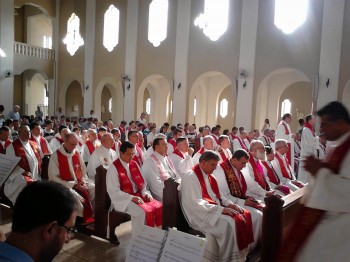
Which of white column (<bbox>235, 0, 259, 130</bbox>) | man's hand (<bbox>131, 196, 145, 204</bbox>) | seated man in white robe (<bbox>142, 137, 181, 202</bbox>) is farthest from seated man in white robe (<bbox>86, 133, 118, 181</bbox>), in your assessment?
white column (<bbox>235, 0, 259, 130</bbox>)

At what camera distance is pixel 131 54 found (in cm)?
1714

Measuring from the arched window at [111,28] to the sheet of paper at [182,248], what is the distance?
16207 mm

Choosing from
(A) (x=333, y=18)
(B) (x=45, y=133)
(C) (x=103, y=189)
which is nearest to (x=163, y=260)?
(C) (x=103, y=189)

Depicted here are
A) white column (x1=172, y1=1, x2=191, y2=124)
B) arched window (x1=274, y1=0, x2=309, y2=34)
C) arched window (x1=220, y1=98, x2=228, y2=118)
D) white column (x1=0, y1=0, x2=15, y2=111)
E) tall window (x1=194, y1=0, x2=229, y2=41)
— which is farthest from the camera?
arched window (x1=220, y1=98, x2=228, y2=118)

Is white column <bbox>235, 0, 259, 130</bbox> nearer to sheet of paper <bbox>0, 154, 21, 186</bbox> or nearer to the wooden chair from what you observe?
the wooden chair

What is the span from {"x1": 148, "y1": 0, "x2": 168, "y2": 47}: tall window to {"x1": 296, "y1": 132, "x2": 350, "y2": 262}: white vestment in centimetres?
1429

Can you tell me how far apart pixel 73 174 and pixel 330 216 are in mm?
4284

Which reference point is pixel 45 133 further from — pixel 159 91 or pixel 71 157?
pixel 159 91

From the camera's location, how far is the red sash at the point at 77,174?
5496 millimetres

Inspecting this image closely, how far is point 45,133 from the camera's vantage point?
433 inches

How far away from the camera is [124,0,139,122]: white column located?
16.8 meters

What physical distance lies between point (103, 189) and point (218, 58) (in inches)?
413

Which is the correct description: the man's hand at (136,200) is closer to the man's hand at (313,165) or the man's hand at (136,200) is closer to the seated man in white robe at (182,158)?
the seated man in white robe at (182,158)

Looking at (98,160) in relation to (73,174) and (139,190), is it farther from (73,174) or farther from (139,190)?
(139,190)
